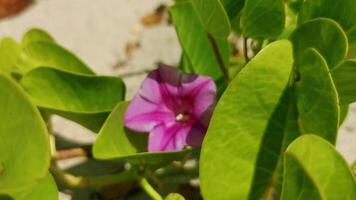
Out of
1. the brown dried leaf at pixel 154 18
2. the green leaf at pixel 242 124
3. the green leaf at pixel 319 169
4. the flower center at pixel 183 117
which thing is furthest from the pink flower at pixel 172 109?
the brown dried leaf at pixel 154 18

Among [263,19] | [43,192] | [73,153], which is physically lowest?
[73,153]

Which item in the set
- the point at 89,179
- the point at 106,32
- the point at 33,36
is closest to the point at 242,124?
the point at 89,179

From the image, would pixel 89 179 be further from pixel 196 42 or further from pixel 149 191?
pixel 196 42

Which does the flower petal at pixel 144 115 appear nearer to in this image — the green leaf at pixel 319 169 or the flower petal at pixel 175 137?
the flower petal at pixel 175 137

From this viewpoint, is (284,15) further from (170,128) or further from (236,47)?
(236,47)

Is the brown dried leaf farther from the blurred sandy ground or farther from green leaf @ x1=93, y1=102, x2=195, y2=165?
green leaf @ x1=93, y1=102, x2=195, y2=165
